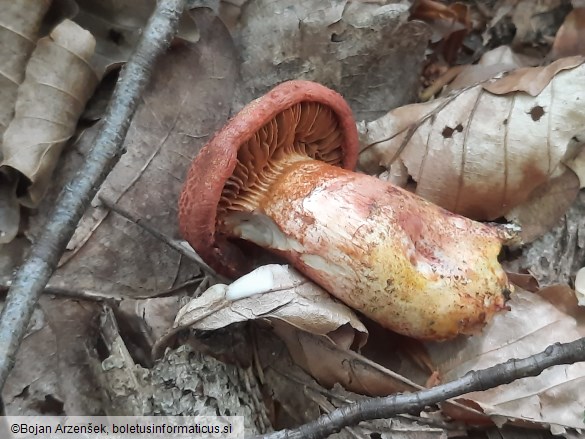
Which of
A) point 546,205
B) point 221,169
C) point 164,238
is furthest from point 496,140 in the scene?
point 164,238

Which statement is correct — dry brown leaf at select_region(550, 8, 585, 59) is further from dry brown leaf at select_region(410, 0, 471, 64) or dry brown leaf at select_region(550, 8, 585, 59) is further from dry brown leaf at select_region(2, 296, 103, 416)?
dry brown leaf at select_region(2, 296, 103, 416)

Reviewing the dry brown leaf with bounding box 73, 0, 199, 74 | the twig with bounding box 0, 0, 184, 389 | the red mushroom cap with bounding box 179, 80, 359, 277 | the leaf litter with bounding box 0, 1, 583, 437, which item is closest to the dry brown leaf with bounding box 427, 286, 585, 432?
the leaf litter with bounding box 0, 1, 583, 437

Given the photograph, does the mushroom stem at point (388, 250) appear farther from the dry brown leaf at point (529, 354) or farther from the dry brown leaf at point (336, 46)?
the dry brown leaf at point (336, 46)

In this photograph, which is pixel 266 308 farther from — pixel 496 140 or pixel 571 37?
pixel 571 37

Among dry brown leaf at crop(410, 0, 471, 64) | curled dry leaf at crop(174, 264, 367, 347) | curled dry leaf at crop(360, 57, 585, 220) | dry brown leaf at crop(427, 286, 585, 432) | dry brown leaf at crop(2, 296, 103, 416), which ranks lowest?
dry brown leaf at crop(2, 296, 103, 416)

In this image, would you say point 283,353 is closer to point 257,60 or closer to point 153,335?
point 153,335

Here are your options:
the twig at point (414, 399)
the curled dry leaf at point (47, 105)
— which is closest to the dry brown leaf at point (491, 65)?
the twig at point (414, 399)

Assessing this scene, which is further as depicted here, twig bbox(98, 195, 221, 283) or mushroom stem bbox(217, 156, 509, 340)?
twig bbox(98, 195, 221, 283)

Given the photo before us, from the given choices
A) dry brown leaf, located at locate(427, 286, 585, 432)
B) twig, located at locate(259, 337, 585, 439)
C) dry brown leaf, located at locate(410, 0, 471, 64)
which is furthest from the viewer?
dry brown leaf, located at locate(410, 0, 471, 64)
